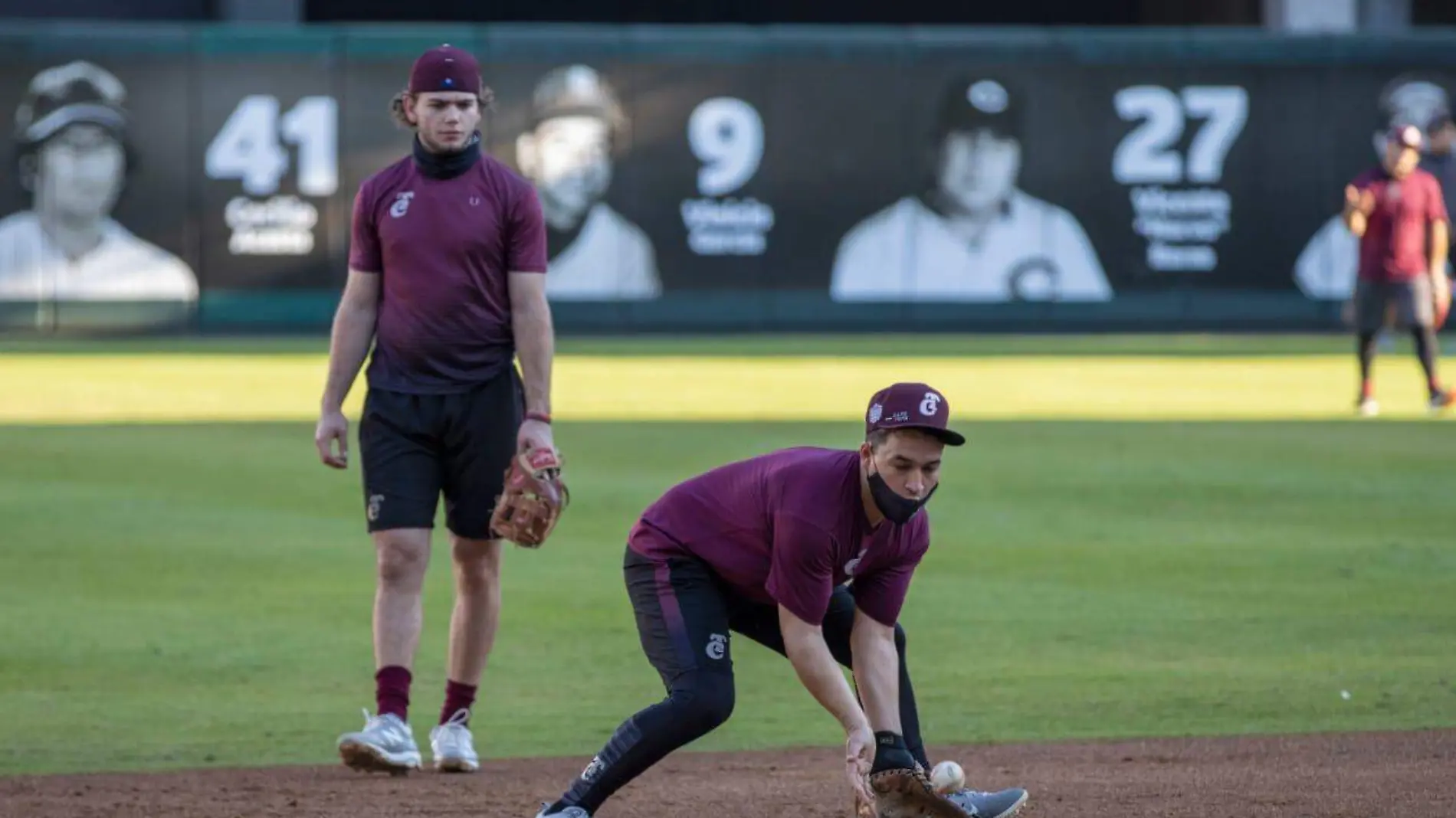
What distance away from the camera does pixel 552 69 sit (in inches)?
1221

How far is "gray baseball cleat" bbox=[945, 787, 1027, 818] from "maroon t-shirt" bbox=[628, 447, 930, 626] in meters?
0.57

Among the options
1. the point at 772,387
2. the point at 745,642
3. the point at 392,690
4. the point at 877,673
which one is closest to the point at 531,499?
the point at 392,690

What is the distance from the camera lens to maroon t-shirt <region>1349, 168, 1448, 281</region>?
19.2 metres

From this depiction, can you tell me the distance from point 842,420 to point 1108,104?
47.3 feet

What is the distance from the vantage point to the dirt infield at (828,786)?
688 centimetres

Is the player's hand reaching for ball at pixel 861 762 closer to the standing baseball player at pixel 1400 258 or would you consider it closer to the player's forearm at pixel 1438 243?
the standing baseball player at pixel 1400 258

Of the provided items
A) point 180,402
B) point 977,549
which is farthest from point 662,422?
point 977,549

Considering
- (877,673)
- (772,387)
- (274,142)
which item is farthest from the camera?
(274,142)

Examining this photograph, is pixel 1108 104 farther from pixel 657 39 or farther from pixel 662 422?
pixel 662 422

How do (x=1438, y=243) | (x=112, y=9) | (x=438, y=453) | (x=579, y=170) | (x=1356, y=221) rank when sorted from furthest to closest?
(x=112, y=9) → (x=579, y=170) → (x=1438, y=243) → (x=1356, y=221) → (x=438, y=453)

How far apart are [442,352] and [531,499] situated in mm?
645

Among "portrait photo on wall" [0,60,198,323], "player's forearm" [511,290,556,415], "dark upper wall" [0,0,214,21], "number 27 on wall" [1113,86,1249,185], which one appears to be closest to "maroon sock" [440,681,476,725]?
"player's forearm" [511,290,556,415]

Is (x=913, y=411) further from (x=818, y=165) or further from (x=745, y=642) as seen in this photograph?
(x=818, y=165)

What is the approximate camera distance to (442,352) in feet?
25.3
